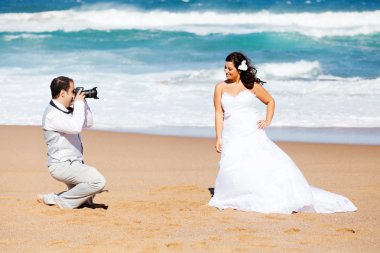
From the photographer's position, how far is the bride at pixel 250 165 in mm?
7551

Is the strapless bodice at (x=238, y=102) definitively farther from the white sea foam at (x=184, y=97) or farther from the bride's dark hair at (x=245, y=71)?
the white sea foam at (x=184, y=97)

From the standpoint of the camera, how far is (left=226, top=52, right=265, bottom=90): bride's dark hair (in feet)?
25.8

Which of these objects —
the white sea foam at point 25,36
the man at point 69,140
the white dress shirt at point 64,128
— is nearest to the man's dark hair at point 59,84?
the man at point 69,140

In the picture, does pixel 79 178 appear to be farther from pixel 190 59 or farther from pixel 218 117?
pixel 190 59

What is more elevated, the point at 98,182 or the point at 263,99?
the point at 263,99

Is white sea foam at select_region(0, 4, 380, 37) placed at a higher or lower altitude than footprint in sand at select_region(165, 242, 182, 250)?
higher

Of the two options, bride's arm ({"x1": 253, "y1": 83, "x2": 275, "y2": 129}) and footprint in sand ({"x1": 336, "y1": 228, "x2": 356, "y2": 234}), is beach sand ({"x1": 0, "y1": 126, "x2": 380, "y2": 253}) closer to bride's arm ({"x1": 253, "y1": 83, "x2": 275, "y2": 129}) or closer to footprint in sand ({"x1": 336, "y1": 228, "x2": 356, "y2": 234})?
footprint in sand ({"x1": 336, "y1": 228, "x2": 356, "y2": 234})

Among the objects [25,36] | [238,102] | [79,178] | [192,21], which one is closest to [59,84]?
[79,178]

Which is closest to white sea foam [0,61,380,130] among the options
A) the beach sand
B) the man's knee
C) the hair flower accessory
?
the beach sand

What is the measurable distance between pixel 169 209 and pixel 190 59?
18.3 m

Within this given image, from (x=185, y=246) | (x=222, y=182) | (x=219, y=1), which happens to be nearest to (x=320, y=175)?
(x=222, y=182)

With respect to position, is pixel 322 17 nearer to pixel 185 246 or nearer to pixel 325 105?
pixel 325 105

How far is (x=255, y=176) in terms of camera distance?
769 cm

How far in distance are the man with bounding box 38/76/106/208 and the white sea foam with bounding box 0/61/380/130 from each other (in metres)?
6.49
